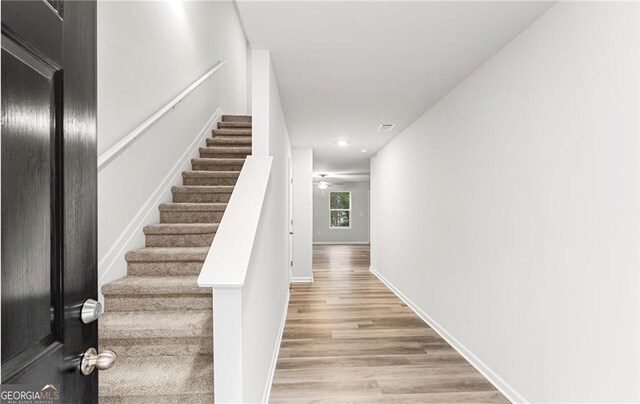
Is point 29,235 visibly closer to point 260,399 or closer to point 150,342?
point 150,342

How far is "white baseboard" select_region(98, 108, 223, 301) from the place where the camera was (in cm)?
221

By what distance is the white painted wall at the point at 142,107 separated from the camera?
2252mm

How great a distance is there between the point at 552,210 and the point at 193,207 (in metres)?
2.60

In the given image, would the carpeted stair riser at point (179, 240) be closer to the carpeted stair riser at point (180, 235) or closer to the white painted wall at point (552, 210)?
the carpeted stair riser at point (180, 235)

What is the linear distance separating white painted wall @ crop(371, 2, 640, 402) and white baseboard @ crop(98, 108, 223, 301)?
2.64 metres

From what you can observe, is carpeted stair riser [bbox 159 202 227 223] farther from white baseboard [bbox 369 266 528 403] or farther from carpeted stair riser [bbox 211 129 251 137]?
white baseboard [bbox 369 266 528 403]

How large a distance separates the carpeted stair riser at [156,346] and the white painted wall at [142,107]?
0.48 metres

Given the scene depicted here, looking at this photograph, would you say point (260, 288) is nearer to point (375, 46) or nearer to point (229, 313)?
point (229, 313)

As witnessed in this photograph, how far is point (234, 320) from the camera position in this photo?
4.47ft

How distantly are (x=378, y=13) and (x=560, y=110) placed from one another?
113 cm

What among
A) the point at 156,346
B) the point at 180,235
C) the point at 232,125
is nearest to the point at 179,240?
the point at 180,235

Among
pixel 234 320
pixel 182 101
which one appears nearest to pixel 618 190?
pixel 234 320

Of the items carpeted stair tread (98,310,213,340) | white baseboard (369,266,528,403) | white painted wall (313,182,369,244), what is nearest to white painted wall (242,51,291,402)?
carpeted stair tread (98,310,213,340)

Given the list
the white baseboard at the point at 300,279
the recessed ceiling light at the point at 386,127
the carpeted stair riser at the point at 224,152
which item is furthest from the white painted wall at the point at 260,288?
the white baseboard at the point at 300,279
